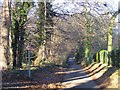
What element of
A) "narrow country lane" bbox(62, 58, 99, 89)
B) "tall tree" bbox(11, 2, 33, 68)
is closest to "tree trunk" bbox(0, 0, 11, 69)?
"narrow country lane" bbox(62, 58, 99, 89)

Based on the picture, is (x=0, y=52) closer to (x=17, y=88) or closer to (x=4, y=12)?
(x=4, y=12)

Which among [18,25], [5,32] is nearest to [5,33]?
[5,32]

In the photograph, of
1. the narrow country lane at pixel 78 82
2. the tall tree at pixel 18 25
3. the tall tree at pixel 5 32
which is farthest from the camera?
the tall tree at pixel 18 25

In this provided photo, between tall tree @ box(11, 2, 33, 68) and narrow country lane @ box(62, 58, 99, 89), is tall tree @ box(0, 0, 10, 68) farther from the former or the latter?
tall tree @ box(11, 2, 33, 68)

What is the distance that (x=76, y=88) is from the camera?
51.7ft

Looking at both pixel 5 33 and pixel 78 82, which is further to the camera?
pixel 5 33

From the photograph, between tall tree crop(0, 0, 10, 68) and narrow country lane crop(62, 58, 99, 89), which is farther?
tall tree crop(0, 0, 10, 68)

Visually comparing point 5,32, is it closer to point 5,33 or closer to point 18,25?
point 5,33

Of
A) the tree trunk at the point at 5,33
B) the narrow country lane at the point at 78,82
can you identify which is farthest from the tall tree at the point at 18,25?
the narrow country lane at the point at 78,82

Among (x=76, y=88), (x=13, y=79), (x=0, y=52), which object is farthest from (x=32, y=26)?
(x=76, y=88)

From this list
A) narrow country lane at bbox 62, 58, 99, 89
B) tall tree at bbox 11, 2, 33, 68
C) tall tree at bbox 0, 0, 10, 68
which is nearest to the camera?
narrow country lane at bbox 62, 58, 99, 89

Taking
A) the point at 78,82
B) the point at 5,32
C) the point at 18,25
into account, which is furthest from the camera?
the point at 18,25

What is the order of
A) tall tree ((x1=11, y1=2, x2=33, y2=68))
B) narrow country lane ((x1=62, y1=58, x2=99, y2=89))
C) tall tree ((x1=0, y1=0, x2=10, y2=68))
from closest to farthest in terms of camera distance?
narrow country lane ((x1=62, y1=58, x2=99, y2=89)) < tall tree ((x1=0, y1=0, x2=10, y2=68)) < tall tree ((x1=11, y1=2, x2=33, y2=68))

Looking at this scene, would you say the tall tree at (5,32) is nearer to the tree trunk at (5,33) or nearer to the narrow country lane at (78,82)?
the tree trunk at (5,33)
